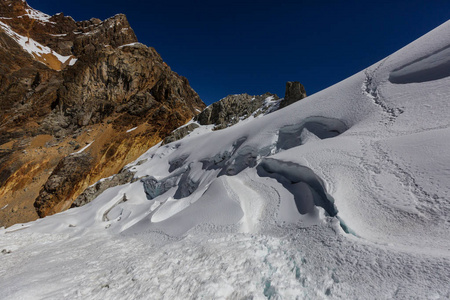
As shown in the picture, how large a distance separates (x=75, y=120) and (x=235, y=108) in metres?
30.0

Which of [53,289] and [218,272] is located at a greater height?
[53,289]

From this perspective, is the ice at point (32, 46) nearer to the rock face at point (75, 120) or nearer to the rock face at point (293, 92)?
the rock face at point (75, 120)

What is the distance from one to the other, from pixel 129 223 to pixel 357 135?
11425 millimetres

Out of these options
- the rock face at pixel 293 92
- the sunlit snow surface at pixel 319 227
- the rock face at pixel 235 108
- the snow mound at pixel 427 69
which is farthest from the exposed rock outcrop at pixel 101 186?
the rock face at pixel 293 92

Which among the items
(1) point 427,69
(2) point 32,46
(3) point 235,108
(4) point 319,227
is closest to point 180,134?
(3) point 235,108

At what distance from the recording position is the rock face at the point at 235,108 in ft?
92.1

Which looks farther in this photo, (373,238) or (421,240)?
(373,238)

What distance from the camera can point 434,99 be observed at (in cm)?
578

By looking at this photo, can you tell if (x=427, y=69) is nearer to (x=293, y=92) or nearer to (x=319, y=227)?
(x=319, y=227)

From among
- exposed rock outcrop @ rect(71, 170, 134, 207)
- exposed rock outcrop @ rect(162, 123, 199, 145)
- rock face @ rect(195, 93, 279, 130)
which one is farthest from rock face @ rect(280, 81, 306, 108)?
exposed rock outcrop @ rect(71, 170, 134, 207)

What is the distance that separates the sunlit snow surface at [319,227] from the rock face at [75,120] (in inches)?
771


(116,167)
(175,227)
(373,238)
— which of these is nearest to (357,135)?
(373,238)

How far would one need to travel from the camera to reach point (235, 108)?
30.2 m

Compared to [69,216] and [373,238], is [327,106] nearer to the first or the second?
[373,238]
